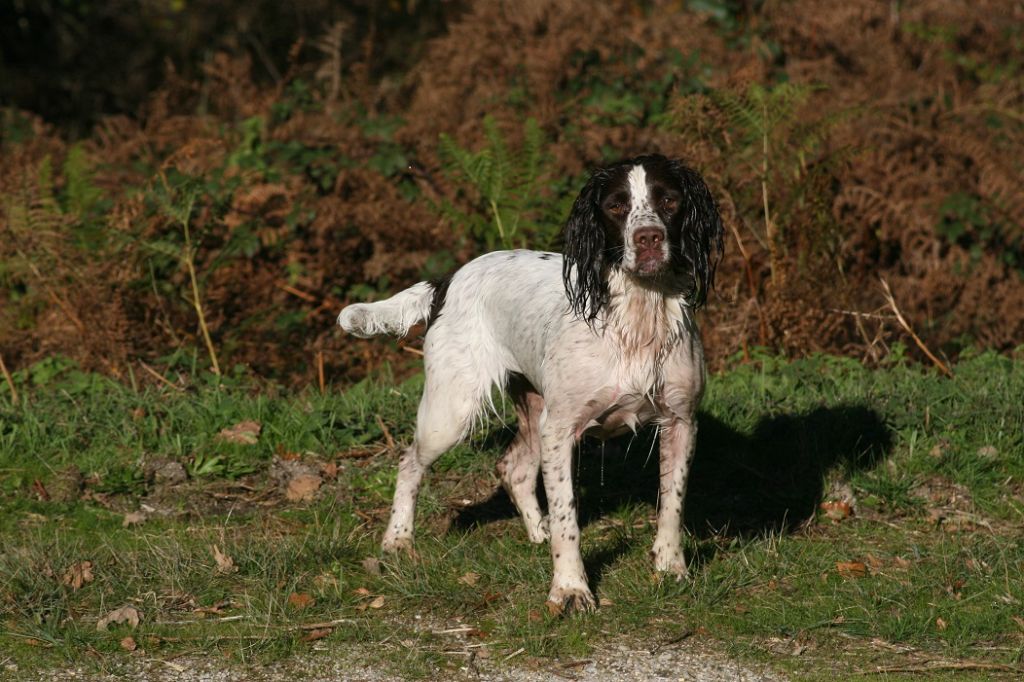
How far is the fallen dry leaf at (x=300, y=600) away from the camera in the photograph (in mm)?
4809

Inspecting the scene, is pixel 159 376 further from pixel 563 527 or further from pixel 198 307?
pixel 563 527

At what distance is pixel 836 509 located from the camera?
19.2 ft

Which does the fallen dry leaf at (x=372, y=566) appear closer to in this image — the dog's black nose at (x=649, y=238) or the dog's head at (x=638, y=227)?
the dog's head at (x=638, y=227)

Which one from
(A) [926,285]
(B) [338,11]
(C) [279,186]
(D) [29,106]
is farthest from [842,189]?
(D) [29,106]

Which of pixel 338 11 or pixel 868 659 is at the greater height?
pixel 338 11

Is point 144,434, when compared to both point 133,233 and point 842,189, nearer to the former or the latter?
point 133,233

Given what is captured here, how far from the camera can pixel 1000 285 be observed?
8562 millimetres

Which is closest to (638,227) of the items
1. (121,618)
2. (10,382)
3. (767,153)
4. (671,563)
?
(671,563)

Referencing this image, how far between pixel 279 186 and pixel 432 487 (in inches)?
144

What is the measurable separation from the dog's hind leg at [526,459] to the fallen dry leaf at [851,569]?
4.11 ft

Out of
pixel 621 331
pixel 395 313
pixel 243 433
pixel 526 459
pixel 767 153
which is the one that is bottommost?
pixel 243 433

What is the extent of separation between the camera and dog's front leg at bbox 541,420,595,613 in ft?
15.5

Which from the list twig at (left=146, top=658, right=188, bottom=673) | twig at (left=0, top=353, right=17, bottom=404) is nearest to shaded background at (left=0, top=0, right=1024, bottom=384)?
twig at (left=0, top=353, right=17, bottom=404)

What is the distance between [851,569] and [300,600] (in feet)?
7.12
